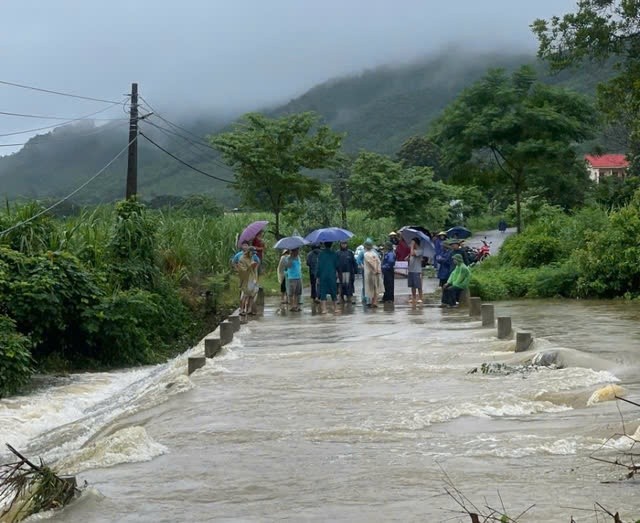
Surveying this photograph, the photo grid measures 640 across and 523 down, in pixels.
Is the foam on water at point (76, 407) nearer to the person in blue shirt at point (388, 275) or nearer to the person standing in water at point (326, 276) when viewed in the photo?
the person standing in water at point (326, 276)

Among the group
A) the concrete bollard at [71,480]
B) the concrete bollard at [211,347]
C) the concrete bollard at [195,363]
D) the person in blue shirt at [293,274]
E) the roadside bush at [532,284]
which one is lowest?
the concrete bollard at [71,480]

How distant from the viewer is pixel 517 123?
41.3 meters

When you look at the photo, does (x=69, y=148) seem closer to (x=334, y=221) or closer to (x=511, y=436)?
(x=334, y=221)

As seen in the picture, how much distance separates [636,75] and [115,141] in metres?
143

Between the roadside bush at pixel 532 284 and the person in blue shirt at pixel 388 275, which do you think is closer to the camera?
the person in blue shirt at pixel 388 275

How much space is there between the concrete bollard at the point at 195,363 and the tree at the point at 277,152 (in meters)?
21.9

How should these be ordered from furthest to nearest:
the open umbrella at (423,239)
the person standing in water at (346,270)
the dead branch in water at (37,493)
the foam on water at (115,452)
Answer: the open umbrella at (423,239) < the person standing in water at (346,270) < the foam on water at (115,452) < the dead branch in water at (37,493)

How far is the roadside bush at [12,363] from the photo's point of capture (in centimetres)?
1817

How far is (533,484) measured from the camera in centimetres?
945

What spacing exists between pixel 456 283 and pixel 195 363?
9103 mm

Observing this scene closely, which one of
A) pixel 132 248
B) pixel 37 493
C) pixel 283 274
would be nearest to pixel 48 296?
pixel 132 248

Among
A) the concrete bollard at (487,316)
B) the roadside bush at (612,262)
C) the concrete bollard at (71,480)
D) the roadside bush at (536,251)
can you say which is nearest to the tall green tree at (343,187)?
the roadside bush at (536,251)

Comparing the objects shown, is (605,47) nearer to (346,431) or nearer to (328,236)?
(328,236)

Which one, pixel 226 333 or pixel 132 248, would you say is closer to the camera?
pixel 226 333
